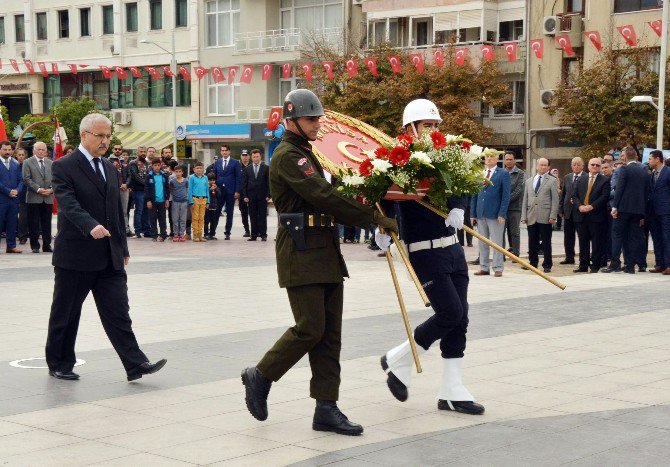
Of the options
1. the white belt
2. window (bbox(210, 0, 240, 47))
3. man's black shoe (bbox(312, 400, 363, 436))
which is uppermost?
window (bbox(210, 0, 240, 47))

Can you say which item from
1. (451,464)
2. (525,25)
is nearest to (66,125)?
(525,25)

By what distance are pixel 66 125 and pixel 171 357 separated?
4852 cm

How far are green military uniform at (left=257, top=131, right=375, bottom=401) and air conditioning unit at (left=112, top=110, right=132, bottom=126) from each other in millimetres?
56463

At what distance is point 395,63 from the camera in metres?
43.6

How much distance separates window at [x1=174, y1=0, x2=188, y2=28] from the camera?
197 feet

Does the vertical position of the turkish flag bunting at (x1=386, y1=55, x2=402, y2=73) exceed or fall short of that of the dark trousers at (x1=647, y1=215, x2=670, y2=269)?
it exceeds it

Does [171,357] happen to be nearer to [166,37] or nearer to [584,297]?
[584,297]

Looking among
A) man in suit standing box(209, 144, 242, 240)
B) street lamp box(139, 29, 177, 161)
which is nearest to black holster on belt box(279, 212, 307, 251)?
man in suit standing box(209, 144, 242, 240)

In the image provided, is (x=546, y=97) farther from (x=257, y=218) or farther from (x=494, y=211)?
(x=494, y=211)

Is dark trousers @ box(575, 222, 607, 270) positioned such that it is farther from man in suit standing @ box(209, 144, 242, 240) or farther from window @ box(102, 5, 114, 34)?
window @ box(102, 5, 114, 34)

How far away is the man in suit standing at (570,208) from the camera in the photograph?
19.4 metres

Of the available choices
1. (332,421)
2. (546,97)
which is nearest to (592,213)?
(332,421)

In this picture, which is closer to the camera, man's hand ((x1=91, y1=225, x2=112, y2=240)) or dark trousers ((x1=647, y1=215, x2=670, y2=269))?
man's hand ((x1=91, y1=225, x2=112, y2=240))

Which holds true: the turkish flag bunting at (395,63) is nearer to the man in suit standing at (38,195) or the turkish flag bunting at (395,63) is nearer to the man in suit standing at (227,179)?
the man in suit standing at (227,179)
